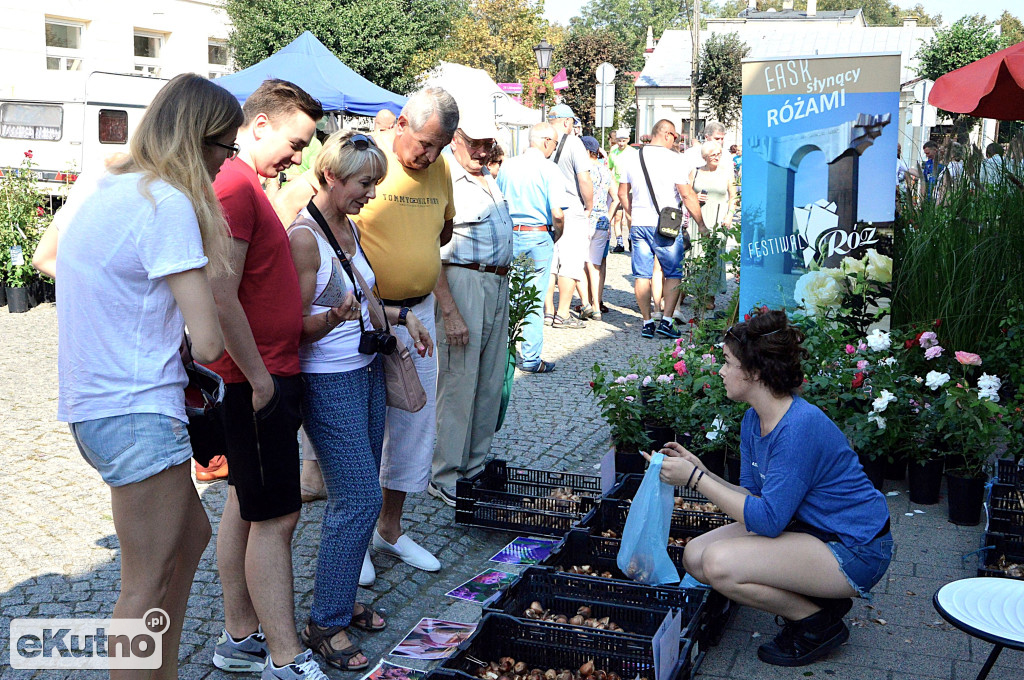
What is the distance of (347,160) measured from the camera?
3.29 m

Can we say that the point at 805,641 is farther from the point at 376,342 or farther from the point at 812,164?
the point at 812,164

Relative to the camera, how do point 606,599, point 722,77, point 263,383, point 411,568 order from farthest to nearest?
point 722,77, point 411,568, point 606,599, point 263,383

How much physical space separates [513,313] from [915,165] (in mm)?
3014

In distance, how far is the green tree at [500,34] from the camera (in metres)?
39.4

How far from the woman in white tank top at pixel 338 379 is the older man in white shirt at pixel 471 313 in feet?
4.50

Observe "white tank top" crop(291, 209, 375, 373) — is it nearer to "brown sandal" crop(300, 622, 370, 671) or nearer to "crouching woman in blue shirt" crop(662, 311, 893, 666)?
"brown sandal" crop(300, 622, 370, 671)

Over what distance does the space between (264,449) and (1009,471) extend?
379cm

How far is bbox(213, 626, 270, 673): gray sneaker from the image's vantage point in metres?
3.34

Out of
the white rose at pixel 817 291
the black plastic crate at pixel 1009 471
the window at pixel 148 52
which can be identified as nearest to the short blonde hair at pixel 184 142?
the black plastic crate at pixel 1009 471

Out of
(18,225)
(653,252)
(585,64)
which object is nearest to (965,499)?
(653,252)

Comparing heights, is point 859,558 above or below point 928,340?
below

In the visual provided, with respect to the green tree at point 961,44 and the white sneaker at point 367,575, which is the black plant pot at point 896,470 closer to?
the white sneaker at point 367,575

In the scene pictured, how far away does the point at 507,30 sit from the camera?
39.6 metres

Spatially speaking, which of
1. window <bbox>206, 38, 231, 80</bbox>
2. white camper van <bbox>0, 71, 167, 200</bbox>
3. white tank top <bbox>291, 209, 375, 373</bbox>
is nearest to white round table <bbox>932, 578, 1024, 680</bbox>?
white tank top <bbox>291, 209, 375, 373</bbox>
